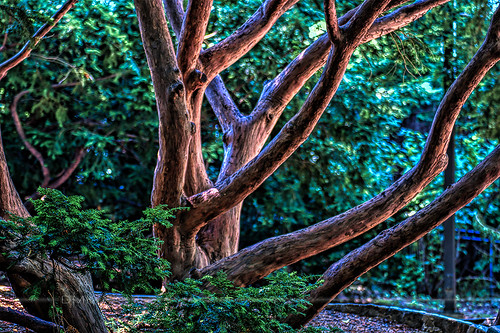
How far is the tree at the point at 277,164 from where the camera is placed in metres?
3.87

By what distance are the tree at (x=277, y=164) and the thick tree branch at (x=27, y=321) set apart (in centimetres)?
46

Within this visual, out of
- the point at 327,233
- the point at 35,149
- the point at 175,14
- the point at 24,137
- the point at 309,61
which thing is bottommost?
the point at 327,233

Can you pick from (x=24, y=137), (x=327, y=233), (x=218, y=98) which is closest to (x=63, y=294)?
(x=327, y=233)

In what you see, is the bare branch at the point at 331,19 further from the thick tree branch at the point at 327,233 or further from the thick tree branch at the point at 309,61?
the thick tree branch at the point at 309,61

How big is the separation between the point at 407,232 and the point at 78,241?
7.91 ft

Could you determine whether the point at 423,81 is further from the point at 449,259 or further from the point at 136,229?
the point at 136,229

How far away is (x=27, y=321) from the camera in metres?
2.73

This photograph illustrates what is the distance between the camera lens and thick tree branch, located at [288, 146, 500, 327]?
400cm

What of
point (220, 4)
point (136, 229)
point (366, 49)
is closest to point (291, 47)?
point (220, 4)

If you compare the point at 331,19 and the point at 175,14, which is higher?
the point at 175,14

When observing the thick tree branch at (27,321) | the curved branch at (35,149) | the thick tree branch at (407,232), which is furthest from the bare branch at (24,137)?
the thick tree branch at (27,321)

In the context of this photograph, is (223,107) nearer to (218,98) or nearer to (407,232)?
(218,98)

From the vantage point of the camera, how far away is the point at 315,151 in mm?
7867

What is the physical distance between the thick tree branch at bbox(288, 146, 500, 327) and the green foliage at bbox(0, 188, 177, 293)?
1.58 m
